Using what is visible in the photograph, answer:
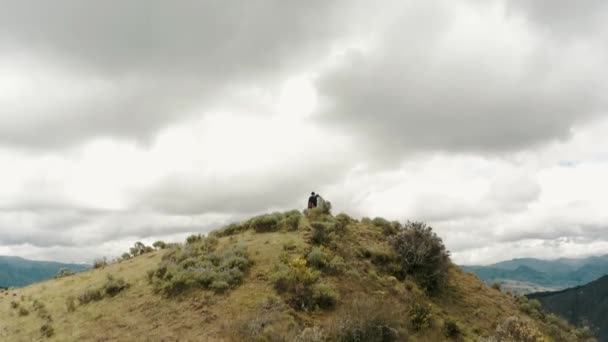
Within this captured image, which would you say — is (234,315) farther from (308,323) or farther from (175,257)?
(175,257)

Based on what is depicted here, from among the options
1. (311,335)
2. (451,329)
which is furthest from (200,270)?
(451,329)

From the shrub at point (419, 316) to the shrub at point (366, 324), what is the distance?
6.34 ft

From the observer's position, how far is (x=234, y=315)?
18.8 meters

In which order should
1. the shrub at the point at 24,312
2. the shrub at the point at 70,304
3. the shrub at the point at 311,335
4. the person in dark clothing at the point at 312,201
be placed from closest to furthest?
1. the shrub at the point at 311,335
2. the shrub at the point at 70,304
3. the shrub at the point at 24,312
4. the person in dark clothing at the point at 312,201

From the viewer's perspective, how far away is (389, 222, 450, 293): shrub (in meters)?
25.2

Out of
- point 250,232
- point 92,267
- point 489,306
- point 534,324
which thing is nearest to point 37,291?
point 92,267

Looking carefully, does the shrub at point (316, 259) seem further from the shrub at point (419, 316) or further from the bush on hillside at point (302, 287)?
the shrub at point (419, 316)

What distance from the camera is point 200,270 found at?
22.8m

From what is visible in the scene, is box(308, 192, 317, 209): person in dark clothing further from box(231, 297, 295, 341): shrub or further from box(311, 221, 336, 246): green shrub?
box(231, 297, 295, 341): shrub

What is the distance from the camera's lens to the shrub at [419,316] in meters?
20.3

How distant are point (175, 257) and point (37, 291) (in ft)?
37.9

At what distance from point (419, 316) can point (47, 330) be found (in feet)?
58.5

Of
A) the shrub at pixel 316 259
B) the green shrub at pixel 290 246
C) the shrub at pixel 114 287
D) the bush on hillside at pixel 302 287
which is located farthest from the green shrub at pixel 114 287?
the shrub at pixel 316 259

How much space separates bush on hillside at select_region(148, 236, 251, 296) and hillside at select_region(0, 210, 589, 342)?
0.22ft
